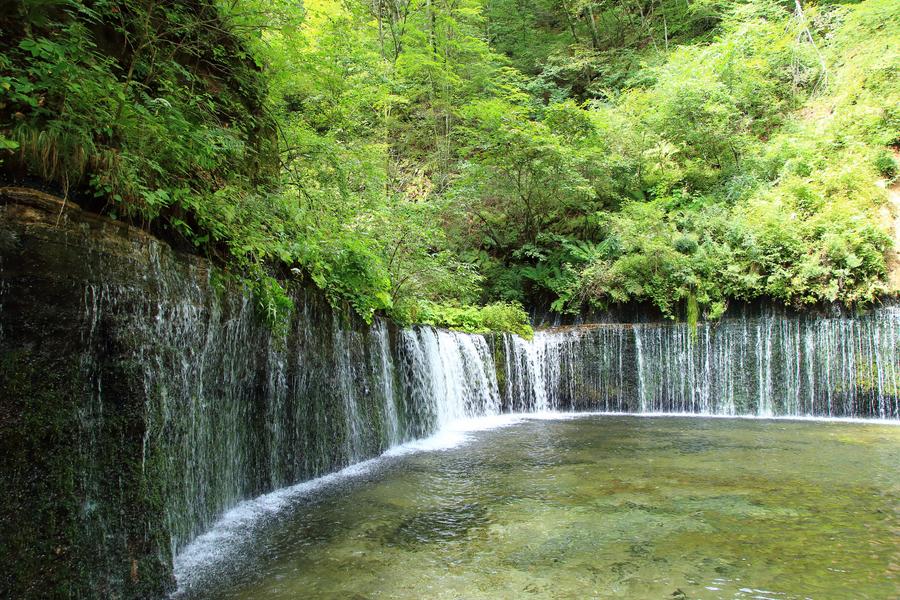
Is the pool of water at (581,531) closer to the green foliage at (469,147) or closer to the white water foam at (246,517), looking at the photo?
the white water foam at (246,517)

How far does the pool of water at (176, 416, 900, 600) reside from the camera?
11.9 feet

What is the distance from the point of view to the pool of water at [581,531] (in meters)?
3.62

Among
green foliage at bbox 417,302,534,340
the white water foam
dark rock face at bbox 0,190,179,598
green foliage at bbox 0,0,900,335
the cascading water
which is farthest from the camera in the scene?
green foliage at bbox 417,302,534,340

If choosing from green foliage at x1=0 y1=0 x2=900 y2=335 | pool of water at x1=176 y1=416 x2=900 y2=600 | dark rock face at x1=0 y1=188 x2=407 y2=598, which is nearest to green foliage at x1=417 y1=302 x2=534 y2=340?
green foliage at x1=0 y1=0 x2=900 y2=335

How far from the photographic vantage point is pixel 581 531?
4.61 m

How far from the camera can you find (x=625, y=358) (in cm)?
1420

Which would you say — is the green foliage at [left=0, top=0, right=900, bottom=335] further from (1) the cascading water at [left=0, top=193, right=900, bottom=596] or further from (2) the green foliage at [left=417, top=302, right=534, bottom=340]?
(1) the cascading water at [left=0, top=193, right=900, bottom=596]

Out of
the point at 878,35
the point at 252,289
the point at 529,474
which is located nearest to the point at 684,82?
the point at 878,35

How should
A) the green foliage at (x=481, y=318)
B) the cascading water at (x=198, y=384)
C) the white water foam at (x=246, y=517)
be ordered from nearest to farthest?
1. the cascading water at (x=198, y=384)
2. the white water foam at (x=246, y=517)
3. the green foliage at (x=481, y=318)

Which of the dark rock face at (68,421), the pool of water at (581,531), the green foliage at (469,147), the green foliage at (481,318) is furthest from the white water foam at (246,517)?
the green foliage at (481,318)

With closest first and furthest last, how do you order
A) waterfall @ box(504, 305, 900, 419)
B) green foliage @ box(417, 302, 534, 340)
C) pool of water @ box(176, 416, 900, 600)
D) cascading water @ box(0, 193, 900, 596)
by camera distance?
cascading water @ box(0, 193, 900, 596)
pool of water @ box(176, 416, 900, 600)
waterfall @ box(504, 305, 900, 419)
green foliage @ box(417, 302, 534, 340)

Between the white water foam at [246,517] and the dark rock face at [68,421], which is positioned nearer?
the dark rock face at [68,421]

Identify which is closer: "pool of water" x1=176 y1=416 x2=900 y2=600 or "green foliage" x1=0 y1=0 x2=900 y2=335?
"pool of water" x1=176 y1=416 x2=900 y2=600

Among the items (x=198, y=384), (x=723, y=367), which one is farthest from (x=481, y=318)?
(x=198, y=384)
